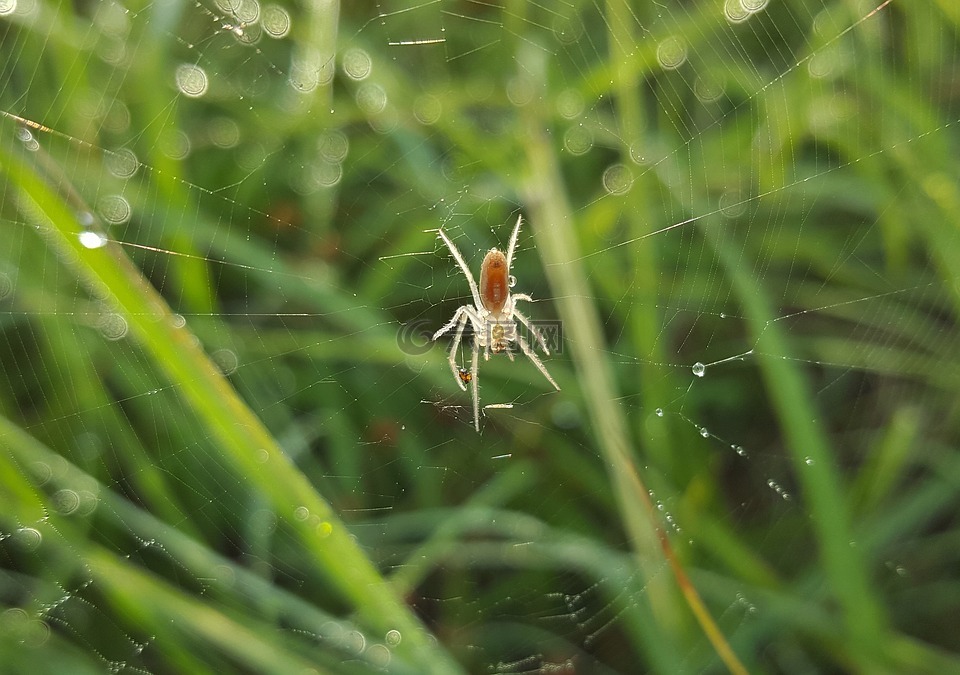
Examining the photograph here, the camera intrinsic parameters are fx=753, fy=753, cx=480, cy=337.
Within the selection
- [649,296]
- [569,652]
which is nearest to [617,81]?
[649,296]

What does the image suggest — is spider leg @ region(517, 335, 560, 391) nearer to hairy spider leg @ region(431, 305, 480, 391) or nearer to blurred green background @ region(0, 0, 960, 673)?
blurred green background @ region(0, 0, 960, 673)

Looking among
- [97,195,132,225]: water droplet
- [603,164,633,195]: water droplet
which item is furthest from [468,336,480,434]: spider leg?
[97,195,132,225]: water droplet

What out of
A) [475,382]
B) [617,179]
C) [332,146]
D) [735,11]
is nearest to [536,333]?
[475,382]

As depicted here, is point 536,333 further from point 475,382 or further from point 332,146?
point 332,146

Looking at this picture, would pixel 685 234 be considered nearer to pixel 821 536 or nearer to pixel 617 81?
pixel 617 81

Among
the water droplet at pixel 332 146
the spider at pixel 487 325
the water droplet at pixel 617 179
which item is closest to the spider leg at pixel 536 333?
the spider at pixel 487 325
